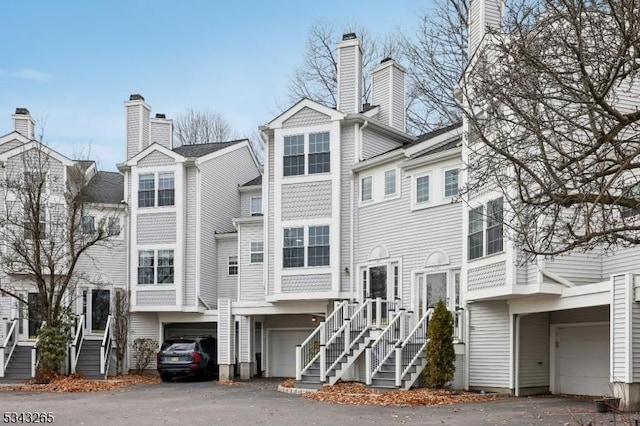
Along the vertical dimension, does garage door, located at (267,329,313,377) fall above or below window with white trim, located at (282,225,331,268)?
below

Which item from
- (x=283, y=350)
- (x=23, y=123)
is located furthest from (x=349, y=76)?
(x=23, y=123)

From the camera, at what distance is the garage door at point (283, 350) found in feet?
96.7

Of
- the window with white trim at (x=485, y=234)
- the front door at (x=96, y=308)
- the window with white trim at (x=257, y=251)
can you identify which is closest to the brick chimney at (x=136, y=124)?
the front door at (x=96, y=308)

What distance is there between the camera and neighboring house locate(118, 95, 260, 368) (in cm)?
2995

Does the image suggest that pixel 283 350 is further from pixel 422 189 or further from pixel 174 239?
pixel 422 189

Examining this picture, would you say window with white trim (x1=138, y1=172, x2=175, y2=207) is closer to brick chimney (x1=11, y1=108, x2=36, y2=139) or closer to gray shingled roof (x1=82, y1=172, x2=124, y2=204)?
gray shingled roof (x1=82, y1=172, x2=124, y2=204)

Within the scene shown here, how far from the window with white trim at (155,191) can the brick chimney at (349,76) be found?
25.1 feet

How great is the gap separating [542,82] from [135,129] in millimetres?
25215

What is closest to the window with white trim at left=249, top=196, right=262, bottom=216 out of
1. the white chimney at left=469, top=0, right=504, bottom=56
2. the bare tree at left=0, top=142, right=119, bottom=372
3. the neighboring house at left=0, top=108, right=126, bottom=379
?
the neighboring house at left=0, top=108, right=126, bottom=379

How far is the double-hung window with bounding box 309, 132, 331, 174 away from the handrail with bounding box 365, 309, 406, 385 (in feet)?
Result: 19.8

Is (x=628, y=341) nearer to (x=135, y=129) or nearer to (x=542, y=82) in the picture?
(x=542, y=82)

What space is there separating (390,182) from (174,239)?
955 centimetres

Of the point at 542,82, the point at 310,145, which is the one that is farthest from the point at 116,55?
the point at 310,145

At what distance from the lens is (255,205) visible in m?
32.7
